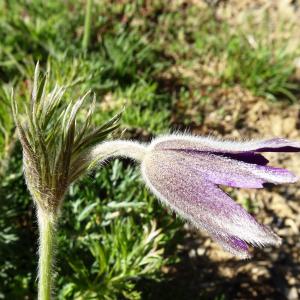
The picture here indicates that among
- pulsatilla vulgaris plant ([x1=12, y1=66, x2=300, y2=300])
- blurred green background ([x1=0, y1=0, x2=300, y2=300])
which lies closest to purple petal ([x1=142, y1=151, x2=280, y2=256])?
pulsatilla vulgaris plant ([x1=12, y1=66, x2=300, y2=300])

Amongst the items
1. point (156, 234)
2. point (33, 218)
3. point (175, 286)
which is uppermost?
point (156, 234)

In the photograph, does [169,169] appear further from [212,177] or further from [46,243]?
[46,243]

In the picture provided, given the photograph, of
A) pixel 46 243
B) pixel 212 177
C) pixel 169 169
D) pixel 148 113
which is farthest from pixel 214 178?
pixel 148 113

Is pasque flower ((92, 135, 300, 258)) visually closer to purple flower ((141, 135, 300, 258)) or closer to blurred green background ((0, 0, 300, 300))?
purple flower ((141, 135, 300, 258))

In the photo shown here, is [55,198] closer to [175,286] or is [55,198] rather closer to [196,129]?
[175,286]

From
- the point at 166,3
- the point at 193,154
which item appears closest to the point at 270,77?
the point at 166,3

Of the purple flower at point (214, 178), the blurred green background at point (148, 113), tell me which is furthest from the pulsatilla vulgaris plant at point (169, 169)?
the blurred green background at point (148, 113)

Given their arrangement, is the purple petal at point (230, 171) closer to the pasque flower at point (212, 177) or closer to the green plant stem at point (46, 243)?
the pasque flower at point (212, 177)
